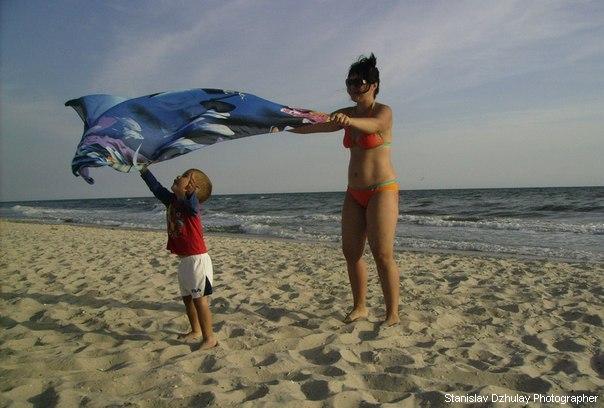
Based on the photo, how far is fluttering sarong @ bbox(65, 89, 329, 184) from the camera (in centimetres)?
312

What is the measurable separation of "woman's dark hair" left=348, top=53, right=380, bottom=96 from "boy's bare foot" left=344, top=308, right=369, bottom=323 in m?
1.93

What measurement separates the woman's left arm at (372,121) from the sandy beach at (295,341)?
1.57m

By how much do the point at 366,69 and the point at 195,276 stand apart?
6.62ft

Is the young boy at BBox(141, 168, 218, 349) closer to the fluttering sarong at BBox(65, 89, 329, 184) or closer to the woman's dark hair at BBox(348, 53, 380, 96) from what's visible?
the fluttering sarong at BBox(65, 89, 329, 184)

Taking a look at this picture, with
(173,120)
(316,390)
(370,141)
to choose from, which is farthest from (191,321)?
(370,141)

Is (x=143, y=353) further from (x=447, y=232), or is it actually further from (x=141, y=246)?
(x=447, y=232)

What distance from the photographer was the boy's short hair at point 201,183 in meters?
3.27

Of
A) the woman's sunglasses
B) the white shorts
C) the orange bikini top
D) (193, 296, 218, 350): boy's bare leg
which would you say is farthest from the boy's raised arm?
the woman's sunglasses

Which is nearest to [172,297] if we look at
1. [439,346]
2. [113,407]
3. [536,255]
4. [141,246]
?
[113,407]

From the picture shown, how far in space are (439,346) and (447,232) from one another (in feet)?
35.5

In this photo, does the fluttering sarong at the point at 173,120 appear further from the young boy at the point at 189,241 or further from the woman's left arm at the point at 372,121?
the woman's left arm at the point at 372,121

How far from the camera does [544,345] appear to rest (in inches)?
127

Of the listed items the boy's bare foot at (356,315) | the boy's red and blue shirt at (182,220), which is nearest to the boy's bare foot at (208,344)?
the boy's red and blue shirt at (182,220)

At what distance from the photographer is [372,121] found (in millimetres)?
3143
